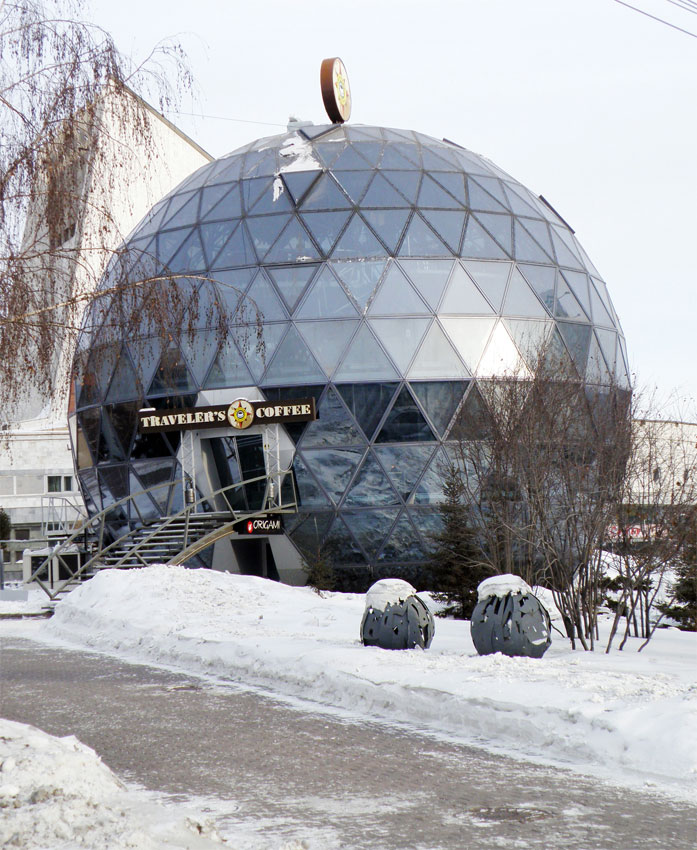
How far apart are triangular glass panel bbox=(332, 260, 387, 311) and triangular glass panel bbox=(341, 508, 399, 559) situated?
477 centimetres

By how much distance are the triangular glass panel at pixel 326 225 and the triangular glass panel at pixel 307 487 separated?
5070 mm

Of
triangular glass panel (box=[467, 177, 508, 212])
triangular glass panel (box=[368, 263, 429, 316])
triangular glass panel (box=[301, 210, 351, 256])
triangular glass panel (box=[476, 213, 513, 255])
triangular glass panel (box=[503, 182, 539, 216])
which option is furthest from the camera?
triangular glass panel (box=[503, 182, 539, 216])

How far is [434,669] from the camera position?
388 inches

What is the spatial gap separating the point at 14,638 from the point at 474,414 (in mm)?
10255

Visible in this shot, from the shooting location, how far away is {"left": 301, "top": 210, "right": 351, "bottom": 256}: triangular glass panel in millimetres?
24609

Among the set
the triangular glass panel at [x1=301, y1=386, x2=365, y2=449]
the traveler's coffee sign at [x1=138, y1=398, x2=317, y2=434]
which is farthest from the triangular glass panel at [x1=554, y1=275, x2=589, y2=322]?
the traveler's coffee sign at [x1=138, y1=398, x2=317, y2=434]

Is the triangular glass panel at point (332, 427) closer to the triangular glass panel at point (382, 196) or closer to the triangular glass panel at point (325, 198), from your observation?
the triangular glass panel at point (325, 198)

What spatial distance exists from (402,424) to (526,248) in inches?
246

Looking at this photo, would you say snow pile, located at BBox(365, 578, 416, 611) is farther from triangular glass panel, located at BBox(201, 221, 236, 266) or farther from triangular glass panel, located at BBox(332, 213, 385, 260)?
triangular glass panel, located at BBox(201, 221, 236, 266)

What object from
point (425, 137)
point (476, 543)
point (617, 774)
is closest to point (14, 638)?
point (476, 543)

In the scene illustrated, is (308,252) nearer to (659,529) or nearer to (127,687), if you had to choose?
(659,529)

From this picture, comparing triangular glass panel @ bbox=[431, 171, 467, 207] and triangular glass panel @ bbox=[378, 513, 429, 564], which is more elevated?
triangular glass panel @ bbox=[431, 171, 467, 207]

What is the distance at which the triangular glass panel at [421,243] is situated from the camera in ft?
81.1

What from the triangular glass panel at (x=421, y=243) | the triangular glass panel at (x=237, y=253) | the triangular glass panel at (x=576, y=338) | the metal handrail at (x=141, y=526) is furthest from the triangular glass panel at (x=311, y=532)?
the triangular glass panel at (x=576, y=338)
